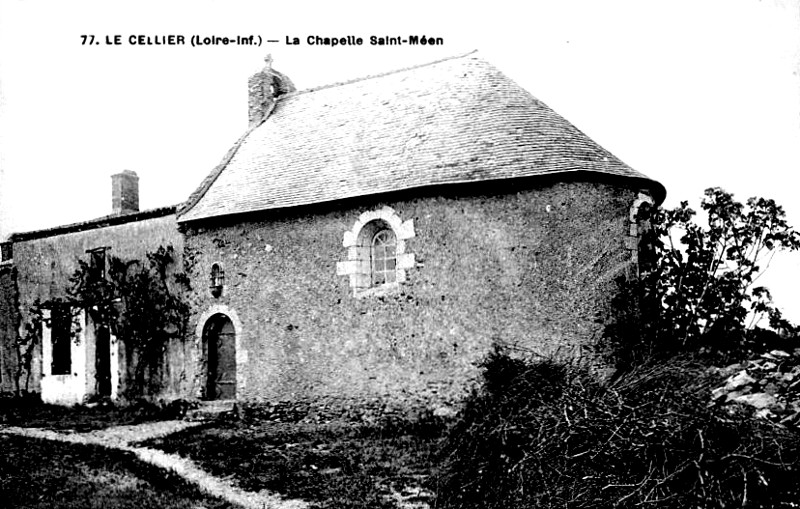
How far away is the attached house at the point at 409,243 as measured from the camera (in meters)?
11.0

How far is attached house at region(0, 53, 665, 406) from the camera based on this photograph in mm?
11039

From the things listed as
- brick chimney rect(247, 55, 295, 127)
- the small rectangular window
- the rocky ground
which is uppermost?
brick chimney rect(247, 55, 295, 127)

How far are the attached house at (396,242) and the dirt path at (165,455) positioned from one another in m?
1.77

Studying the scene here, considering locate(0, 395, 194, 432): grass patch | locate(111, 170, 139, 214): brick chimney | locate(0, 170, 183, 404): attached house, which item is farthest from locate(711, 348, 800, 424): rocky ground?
locate(111, 170, 139, 214): brick chimney

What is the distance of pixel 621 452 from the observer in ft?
16.4

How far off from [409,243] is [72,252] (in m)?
8.52

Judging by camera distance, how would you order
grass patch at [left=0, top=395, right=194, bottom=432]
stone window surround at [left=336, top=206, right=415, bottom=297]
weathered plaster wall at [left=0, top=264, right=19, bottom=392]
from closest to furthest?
1. stone window surround at [left=336, top=206, right=415, bottom=297]
2. grass patch at [left=0, top=395, right=194, bottom=432]
3. weathered plaster wall at [left=0, top=264, right=19, bottom=392]

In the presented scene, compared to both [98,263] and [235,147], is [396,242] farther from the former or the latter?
[98,263]

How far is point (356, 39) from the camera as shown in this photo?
8.98 metres

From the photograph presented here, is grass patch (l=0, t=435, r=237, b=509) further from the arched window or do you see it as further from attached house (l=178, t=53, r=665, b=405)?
the arched window

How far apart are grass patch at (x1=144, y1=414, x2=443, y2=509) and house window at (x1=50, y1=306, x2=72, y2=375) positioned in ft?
18.3

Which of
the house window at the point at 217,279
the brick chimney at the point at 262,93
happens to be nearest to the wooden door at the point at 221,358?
the house window at the point at 217,279

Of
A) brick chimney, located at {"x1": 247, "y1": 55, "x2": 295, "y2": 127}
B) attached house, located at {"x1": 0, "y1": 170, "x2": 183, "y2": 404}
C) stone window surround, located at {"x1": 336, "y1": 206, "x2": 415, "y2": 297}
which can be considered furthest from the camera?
brick chimney, located at {"x1": 247, "y1": 55, "x2": 295, "y2": 127}

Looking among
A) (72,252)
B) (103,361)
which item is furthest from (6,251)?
(103,361)
